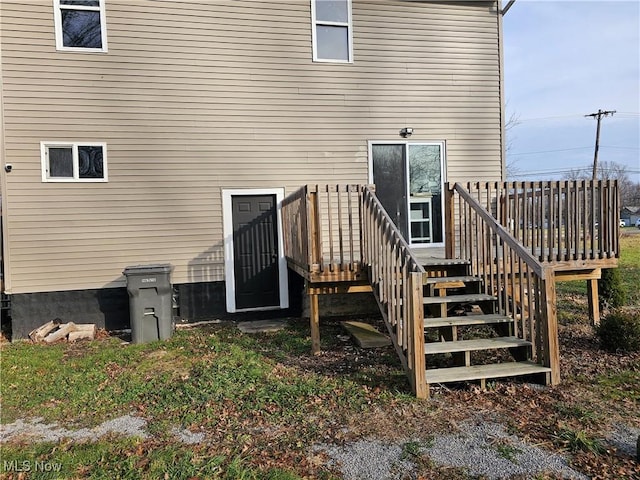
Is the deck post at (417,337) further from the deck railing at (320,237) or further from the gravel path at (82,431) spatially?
the gravel path at (82,431)

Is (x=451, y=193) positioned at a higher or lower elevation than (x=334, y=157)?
lower

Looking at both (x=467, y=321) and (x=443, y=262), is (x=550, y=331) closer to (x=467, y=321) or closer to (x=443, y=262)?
(x=467, y=321)

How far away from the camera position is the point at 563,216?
5.71 meters

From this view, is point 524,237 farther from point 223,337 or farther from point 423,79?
point 223,337

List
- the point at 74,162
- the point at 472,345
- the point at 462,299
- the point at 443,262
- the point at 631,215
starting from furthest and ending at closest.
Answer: the point at 631,215 < the point at 74,162 < the point at 443,262 < the point at 462,299 < the point at 472,345

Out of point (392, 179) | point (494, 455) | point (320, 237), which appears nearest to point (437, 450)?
point (494, 455)

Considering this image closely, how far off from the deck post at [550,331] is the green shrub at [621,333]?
1.35 m

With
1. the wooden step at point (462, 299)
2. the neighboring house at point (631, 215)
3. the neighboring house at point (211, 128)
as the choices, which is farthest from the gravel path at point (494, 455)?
the neighboring house at point (631, 215)

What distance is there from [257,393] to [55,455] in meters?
1.59

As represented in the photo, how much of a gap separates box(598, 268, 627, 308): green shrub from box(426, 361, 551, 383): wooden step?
4.16 m

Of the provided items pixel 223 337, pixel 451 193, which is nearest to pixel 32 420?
pixel 223 337

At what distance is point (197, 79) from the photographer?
6.88m

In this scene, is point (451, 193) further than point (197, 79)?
No

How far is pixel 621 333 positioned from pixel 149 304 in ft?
19.2
